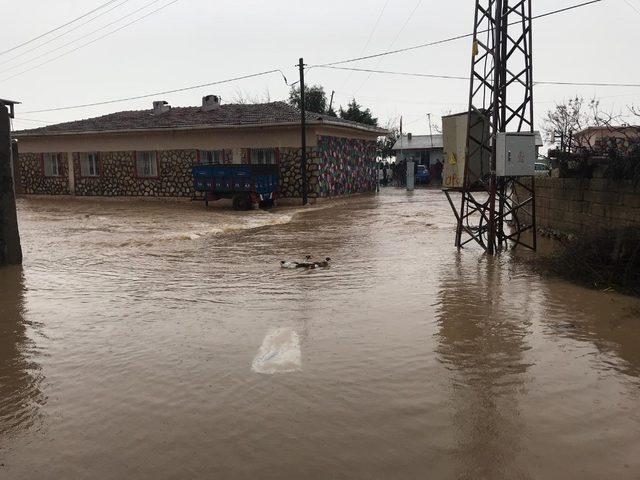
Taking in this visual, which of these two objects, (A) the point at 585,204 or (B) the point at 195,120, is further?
(B) the point at 195,120

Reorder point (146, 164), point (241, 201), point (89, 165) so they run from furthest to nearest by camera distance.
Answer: point (89, 165)
point (146, 164)
point (241, 201)

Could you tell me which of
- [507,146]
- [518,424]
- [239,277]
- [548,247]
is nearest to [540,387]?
[518,424]

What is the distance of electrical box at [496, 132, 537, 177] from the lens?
10516 mm

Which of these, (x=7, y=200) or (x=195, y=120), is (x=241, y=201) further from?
(x=7, y=200)

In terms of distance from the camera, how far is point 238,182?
22.1 m

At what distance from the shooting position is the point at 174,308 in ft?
24.2

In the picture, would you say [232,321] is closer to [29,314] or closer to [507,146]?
[29,314]

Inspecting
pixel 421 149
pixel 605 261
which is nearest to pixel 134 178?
pixel 605 261

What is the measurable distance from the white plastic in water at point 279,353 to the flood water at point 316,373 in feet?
0.09

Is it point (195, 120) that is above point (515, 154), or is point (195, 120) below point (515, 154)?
above

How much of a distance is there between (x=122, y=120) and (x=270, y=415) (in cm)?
2805

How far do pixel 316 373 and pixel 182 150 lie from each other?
23081 millimetres

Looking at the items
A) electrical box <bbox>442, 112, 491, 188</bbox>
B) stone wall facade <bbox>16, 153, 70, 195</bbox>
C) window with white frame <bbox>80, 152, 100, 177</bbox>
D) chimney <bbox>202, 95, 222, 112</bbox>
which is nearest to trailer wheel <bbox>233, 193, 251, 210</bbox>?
chimney <bbox>202, 95, 222, 112</bbox>

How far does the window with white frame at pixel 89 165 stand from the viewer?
2908cm
